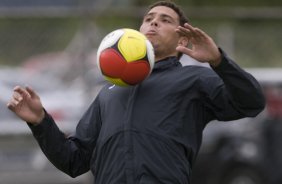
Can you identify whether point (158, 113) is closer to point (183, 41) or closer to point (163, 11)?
point (183, 41)

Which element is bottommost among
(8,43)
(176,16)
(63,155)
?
(8,43)

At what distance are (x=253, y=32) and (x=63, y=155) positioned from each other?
707 cm

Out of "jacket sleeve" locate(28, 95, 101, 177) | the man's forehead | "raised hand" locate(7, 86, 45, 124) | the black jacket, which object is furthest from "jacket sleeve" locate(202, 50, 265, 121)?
"raised hand" locate(7, 86, 45, 124)

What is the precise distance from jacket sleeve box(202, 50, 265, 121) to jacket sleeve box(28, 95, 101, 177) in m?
0.64

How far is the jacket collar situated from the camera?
16.4 feet

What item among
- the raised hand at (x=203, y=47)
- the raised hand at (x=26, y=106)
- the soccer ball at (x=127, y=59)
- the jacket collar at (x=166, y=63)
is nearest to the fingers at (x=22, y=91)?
the raised hand at (x=26, y=106)

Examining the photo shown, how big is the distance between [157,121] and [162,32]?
533 mm

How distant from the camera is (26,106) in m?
4.97

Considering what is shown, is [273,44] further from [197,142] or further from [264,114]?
[197,142]

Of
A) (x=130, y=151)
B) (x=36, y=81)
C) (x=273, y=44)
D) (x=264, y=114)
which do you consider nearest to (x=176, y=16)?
(x=130, y=151)

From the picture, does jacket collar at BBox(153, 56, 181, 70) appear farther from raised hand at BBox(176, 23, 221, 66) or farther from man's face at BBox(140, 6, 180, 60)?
raised hand at BBox(176, 23, 221, 66)

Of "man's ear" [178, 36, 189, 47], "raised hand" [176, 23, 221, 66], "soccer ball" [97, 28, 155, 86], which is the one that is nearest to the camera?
"raised hand" [176, 23, 221, 66]

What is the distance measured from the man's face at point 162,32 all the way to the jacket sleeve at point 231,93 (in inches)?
12.0

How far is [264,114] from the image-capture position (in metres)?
10.6
